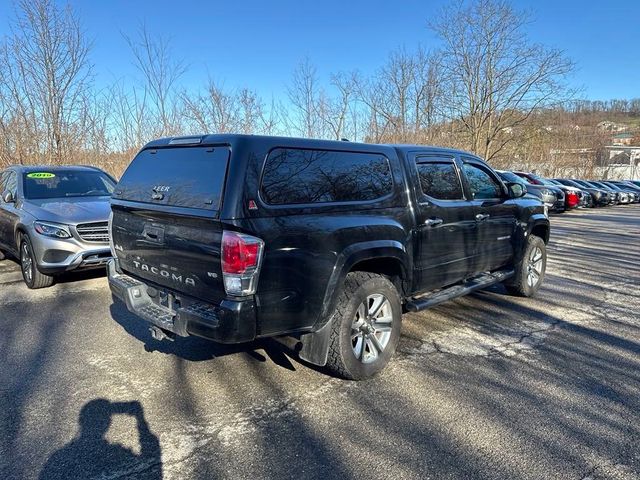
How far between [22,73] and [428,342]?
52.2 ft

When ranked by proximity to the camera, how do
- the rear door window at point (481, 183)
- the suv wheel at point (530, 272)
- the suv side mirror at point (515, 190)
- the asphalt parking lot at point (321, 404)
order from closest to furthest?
the asphalt parking lot at point (321, 404), the rear door window at point (481, 183), the suv side mirror at point (515, 190), the suv wheel at point (530, 272)

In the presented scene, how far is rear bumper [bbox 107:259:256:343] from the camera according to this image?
118 inches

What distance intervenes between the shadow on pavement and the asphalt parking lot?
0.01 m

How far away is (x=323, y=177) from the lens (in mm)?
3557

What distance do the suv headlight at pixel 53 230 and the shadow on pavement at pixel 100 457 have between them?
3.63 metres

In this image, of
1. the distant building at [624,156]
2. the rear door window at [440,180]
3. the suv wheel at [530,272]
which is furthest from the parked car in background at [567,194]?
the distant building at [624,156]

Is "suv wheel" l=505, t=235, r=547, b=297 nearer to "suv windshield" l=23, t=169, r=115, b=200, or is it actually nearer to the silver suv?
the silver suv

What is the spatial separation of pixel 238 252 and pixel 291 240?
41 cm

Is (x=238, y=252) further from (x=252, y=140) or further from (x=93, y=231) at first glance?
(x=93, y=231)

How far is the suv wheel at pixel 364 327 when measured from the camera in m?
3.55

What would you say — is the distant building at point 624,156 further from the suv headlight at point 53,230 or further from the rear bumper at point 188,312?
the rear bumper at point 188,312

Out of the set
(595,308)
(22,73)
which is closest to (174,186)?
(595,308)

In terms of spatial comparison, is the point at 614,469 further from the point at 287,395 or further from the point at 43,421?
the point at 43,421

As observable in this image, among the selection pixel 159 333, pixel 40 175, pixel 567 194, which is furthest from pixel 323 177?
pixel 567 194
